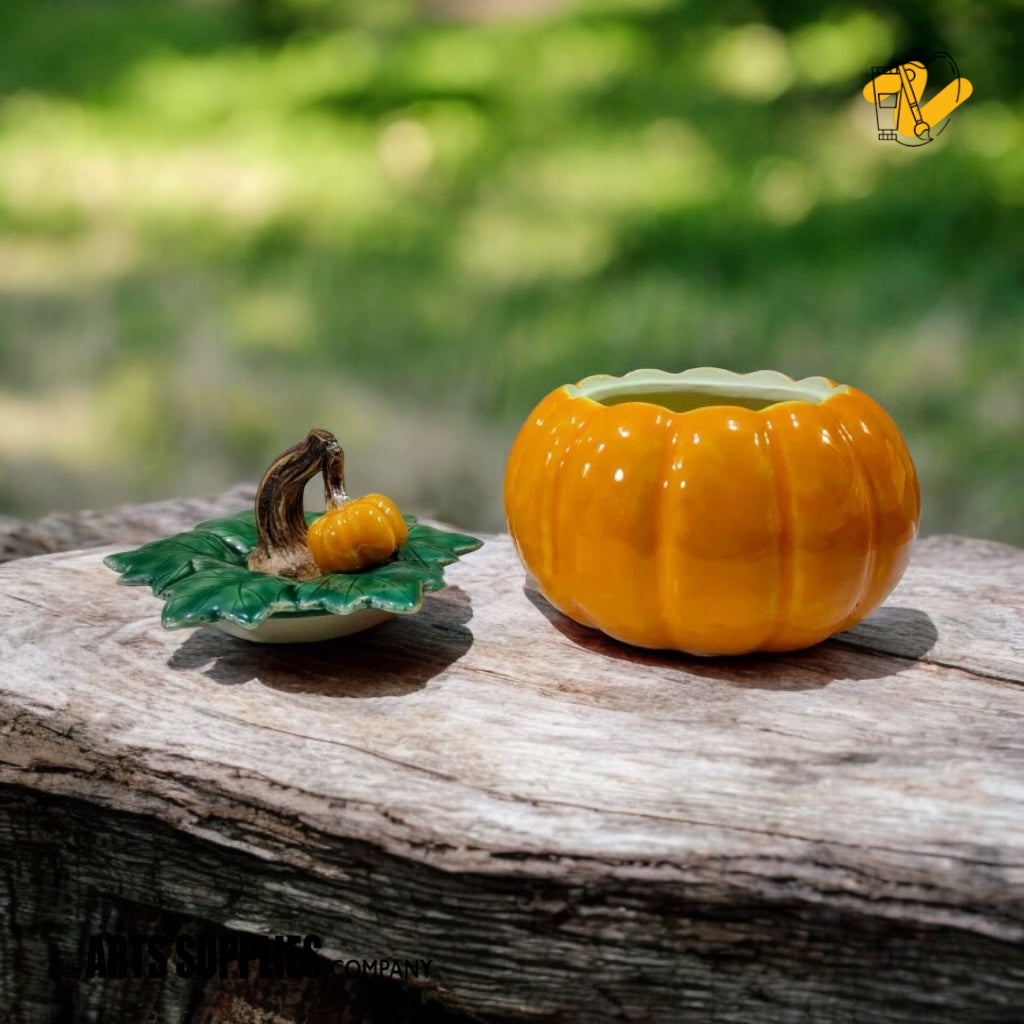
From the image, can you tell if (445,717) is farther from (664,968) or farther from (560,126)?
(560,126)

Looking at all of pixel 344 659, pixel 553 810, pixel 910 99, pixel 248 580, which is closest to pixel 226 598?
pixel 248 580

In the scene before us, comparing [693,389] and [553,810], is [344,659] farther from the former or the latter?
[693,389]

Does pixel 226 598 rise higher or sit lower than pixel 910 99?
lower

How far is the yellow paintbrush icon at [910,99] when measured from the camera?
2.29 meters

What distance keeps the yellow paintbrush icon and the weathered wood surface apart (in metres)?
1.54

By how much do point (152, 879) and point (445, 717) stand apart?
0.23 m

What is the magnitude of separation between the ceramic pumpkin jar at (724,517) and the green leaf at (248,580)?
0.10 metres

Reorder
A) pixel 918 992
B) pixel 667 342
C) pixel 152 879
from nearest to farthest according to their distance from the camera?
pixel 918 992 < pixel 152 879 < pixel 667 342

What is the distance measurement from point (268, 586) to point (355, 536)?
0.08 m

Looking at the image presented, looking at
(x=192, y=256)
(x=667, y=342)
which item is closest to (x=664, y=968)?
(x=667, y=342)

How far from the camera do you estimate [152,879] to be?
89 centimetres

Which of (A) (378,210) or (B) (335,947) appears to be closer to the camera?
(B) (335,947)

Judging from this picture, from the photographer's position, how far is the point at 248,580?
0.91 meters

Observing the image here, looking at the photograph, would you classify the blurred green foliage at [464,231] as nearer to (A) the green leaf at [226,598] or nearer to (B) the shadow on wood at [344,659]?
(B) the shadow on wood at [344,659]
